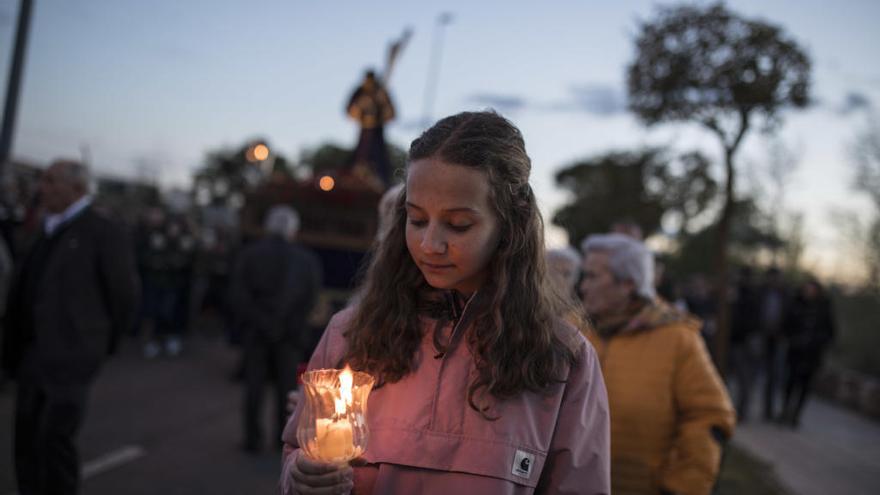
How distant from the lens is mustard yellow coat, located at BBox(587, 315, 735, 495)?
2941 mm

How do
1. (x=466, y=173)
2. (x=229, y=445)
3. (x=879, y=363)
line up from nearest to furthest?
(x=466, y=173) < (x=229, y=445) < (x=879, y=363)

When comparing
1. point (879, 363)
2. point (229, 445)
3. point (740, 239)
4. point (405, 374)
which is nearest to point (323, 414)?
point (405, 374)

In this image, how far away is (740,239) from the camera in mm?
22812

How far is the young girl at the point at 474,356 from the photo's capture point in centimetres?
167

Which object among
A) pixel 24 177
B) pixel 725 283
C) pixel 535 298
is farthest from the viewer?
pixel 24 177

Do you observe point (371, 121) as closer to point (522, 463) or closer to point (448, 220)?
point (448, 220)

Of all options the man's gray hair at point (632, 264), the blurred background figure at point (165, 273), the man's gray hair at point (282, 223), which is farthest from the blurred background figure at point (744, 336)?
the blurred background figure at point (165, 273)

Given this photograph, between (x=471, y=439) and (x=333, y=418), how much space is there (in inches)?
14.4

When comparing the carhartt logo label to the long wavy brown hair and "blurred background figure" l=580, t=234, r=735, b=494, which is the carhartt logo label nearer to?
the long wavy brown hair

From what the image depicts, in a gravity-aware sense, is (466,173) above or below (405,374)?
above

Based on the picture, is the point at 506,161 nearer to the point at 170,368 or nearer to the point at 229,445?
the point at 229,445

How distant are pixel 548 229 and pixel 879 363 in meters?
13.3

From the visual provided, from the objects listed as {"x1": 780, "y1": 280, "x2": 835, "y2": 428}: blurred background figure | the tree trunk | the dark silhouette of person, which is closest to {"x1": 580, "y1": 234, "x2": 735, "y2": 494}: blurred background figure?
the tree trunk

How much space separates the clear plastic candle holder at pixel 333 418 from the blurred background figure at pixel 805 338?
9586 mm
